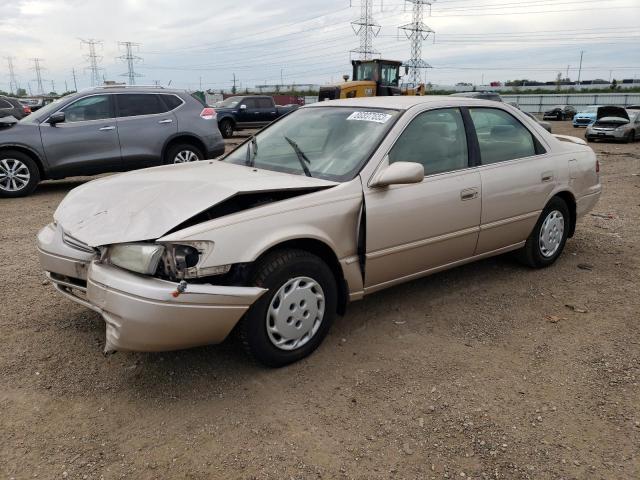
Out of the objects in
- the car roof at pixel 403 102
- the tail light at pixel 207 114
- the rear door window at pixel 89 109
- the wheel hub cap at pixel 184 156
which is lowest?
the wheel hub cap at pixel 184 156

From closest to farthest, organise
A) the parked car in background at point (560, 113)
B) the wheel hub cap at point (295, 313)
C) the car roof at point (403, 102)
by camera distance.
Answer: the wheel hub cap at point (295, 313), the car roof at point (403, 102), the parked car in background at point (560, 113)

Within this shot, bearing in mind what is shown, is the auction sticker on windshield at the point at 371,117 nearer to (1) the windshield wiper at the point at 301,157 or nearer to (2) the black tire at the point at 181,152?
(1) the windshield wiper at the point at 301,157

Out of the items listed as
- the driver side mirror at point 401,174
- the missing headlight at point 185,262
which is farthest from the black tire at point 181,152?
the missing headlight at point 185,262

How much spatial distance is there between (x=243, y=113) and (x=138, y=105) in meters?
13.1

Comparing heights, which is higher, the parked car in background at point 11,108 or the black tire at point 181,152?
the parked car in background at point 11,108

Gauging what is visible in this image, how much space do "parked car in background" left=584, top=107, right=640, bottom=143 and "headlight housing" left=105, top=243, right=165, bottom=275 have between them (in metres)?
19.8

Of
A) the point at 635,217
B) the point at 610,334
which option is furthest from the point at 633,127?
the point at 610,334

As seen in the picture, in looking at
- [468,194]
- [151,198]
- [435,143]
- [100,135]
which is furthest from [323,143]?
[100,135]

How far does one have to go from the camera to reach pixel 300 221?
3113 millimetres

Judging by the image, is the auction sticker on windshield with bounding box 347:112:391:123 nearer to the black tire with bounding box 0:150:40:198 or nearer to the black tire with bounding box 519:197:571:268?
the black tire with bounding box 519:197:571:268

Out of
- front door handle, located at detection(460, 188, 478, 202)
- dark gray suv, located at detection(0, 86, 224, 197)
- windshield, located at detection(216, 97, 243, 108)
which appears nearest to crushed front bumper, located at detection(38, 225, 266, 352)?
front door handle, located at detection(460, 188, 478, 202)

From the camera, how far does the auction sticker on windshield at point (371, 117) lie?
3782 millimetres

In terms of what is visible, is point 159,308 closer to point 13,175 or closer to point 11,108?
point 13,175

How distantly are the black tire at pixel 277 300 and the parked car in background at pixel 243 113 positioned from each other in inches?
728
